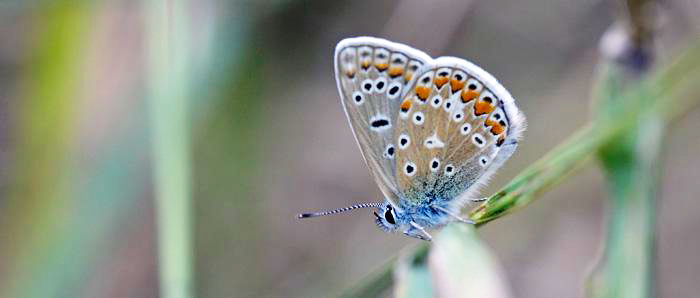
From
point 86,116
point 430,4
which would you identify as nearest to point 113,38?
point 86,116

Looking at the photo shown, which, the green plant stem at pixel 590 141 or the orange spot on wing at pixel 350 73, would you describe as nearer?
the green plant stem at pixel 590 141

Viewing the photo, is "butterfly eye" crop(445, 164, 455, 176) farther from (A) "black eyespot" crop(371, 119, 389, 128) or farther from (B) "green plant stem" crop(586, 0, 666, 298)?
(B) "green plant stem" crop(586, 0, 666, 298)

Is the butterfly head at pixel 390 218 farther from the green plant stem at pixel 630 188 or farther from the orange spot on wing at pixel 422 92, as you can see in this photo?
the green plant stem at pixel 630 188

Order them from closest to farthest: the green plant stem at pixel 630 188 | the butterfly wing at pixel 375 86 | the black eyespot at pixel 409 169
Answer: the green plant stem at pixel 630 188, the butterfly wing at pixel 375 86, the black eyespot at pixel 409 169

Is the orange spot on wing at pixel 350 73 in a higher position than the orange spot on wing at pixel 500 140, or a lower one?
higher

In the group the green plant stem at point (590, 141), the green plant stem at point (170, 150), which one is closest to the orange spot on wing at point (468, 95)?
the green plant stem at point (590, 141)

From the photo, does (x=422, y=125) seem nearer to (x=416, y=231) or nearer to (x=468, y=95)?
(x=468, y=95)

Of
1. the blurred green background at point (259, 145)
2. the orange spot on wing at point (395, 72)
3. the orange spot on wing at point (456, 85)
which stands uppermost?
the orange spot on wing at point (395, 72)
